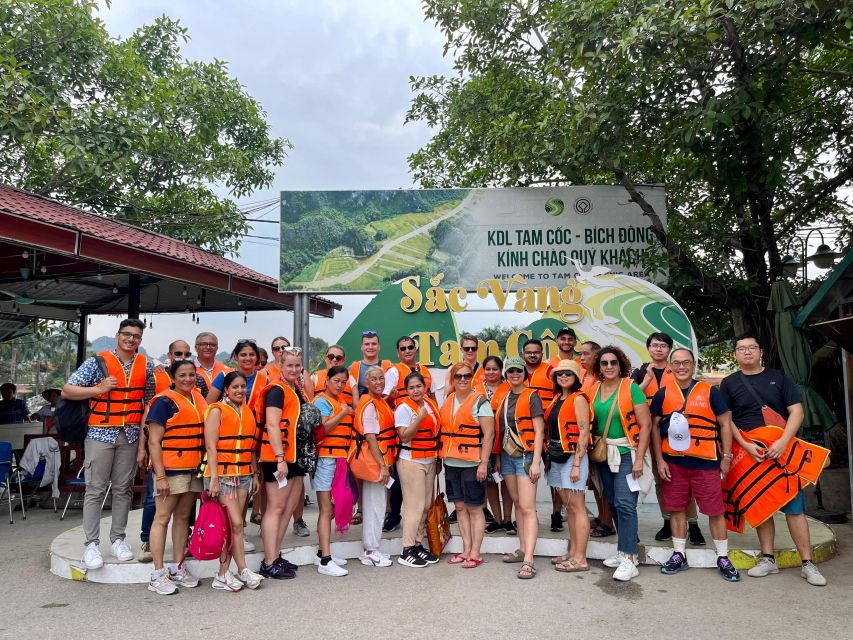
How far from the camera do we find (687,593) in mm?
4602

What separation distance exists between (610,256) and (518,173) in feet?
6.18

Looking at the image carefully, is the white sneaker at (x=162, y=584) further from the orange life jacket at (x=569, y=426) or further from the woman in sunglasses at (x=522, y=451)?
the orange life jacket at (x=569, y=426)

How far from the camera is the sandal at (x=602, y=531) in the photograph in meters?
5.71

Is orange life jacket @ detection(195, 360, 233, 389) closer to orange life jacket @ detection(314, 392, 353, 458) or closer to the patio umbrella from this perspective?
orange life jacket @ detection(314, 392, 353, 458)

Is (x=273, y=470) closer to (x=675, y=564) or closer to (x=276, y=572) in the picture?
(x=276, y=572)

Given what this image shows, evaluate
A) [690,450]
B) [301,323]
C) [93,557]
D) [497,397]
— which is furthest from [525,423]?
[301,323]

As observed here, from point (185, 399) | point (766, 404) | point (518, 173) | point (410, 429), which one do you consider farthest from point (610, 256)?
point (185, 399)

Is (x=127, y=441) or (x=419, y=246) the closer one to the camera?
(x=127, y=441)

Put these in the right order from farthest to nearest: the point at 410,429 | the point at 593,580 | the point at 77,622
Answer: the point at 410,429, the point at 593,580, the point at 77,622

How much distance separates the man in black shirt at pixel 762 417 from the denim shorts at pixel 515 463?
164 cm

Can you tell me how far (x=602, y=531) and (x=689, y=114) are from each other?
195 inches

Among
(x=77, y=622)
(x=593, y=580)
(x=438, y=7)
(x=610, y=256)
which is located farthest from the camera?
(x=438, y=7)

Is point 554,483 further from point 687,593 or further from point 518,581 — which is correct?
point 687,593

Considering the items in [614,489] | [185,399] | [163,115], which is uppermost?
[163,115]
